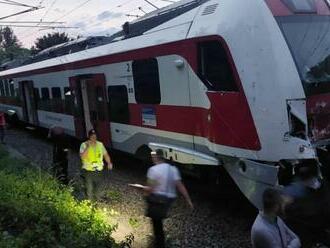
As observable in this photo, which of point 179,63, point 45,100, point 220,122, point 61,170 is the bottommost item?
point 61,170

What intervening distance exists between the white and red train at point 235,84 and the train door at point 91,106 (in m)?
1.57

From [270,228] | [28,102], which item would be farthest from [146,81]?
[28,102]

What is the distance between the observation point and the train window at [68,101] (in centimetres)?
1596

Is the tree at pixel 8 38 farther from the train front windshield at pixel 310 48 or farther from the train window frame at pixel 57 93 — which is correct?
the train front windshield at pixel 310 48

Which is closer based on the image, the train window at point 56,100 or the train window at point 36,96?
Answer: the train window at point 56,100

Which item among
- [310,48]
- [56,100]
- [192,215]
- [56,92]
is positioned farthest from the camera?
[56,100]

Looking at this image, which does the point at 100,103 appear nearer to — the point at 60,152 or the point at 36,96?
the point at 60,152

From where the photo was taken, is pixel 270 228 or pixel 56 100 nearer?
pixel 270 228

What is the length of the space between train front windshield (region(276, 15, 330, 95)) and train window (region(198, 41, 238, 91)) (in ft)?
3.17

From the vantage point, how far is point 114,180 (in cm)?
1285

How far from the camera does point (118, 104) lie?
12.5 m

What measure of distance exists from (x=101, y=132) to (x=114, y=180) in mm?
1469

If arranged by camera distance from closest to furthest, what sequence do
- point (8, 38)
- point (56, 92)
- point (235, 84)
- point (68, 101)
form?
point (235, 84), point (68, 101), point (56, 92), point (8, 38)

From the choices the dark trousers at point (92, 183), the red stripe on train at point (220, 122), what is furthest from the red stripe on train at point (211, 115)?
the dark trousers at point (92, 183)
